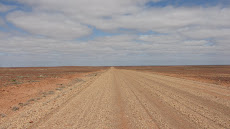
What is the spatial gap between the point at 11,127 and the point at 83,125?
267 centimetres

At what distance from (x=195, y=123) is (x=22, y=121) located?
6835 millimetres

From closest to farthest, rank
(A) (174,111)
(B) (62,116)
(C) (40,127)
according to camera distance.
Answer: (C) (40,127)
(B) (62,116)
(A) (174,111)

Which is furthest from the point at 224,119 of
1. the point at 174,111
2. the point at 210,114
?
the point at 174,111

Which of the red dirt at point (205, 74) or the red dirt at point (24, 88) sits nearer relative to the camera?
the red dirt at point (24, 88)

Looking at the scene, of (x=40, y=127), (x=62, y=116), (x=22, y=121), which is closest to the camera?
(x=40, y=127)

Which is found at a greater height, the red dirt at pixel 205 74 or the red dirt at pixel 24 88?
the red dirt at pixel 205 74

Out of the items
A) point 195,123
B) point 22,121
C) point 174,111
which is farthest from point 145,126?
point 22,121

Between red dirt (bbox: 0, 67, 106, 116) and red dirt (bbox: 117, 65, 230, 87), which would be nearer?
red dirt (bbox: 0, 67, 106, 116)

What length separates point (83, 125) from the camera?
6242mm

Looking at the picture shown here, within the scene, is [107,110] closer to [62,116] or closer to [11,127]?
[62,116]

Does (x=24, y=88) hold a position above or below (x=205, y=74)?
below

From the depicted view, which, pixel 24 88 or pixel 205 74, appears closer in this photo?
pixel 24 88

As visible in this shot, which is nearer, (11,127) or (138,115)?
(11,127)

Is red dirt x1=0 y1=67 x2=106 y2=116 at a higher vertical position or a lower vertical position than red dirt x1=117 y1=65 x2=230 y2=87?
lower
